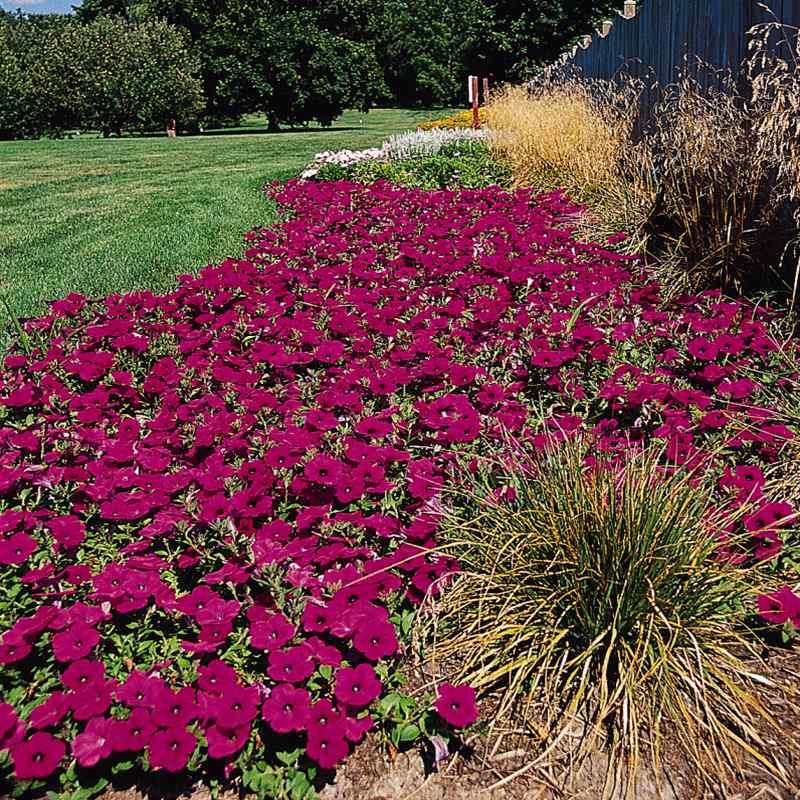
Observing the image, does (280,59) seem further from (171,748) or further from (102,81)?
(171,748)

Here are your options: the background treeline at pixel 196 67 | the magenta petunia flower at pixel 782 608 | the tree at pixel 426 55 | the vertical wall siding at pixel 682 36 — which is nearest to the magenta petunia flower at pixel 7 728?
the magenta petunia flower at pixel 782 608

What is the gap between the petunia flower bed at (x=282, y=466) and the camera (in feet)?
5.80

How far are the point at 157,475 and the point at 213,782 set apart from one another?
45.3 inches

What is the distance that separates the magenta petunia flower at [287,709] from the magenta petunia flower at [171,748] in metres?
0.16

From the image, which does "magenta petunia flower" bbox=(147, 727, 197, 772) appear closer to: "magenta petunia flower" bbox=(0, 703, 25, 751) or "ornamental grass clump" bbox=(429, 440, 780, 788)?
"magenta petunia flower" bbox=(0, 703, 25, 751)

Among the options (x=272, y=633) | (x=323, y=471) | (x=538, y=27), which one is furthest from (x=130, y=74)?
(x=272, y=633)

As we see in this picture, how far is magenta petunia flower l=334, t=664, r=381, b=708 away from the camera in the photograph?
175cm

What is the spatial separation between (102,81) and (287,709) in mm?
27654

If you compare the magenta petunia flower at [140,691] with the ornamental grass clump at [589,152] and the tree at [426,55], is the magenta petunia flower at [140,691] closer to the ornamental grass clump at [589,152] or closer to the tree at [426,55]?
the ornamental grass clump at [589,152]

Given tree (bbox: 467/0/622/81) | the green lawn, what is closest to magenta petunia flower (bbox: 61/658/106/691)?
the green lawn

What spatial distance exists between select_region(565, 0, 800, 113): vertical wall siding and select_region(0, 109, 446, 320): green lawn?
3757 mm

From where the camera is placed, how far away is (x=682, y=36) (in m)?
6.53

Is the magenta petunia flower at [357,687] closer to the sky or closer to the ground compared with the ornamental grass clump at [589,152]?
closer to the ground

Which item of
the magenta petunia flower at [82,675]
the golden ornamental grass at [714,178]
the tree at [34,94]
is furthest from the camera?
the tree at [34,94]
